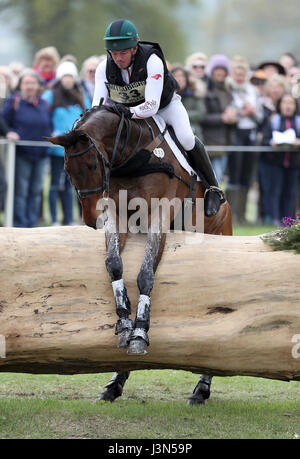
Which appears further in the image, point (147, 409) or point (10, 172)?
point (10, 172)

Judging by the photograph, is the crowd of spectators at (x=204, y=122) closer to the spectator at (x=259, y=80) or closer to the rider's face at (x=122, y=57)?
the spectator at (x=259, y=80)

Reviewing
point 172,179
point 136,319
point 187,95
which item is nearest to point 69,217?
point 187,95

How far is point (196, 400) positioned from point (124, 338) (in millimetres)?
1425

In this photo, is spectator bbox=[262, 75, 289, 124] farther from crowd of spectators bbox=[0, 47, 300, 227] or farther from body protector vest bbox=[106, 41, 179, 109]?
body protector vest bbox=[106, 41, 179, 109]

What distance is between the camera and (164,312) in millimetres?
6969

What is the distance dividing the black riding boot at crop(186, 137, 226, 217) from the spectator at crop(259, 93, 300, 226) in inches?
267

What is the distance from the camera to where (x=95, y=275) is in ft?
23.0

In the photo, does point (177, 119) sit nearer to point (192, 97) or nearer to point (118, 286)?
point (118, 286)

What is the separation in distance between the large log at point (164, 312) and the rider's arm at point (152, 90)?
1.23 meters

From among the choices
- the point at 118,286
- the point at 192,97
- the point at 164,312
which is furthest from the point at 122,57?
the point at 192,97

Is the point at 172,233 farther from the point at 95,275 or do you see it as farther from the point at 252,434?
the point at 252,434

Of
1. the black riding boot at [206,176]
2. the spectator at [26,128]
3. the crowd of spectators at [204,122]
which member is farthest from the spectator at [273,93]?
the black riding boot at [206,176]

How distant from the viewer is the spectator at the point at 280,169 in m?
15.1
